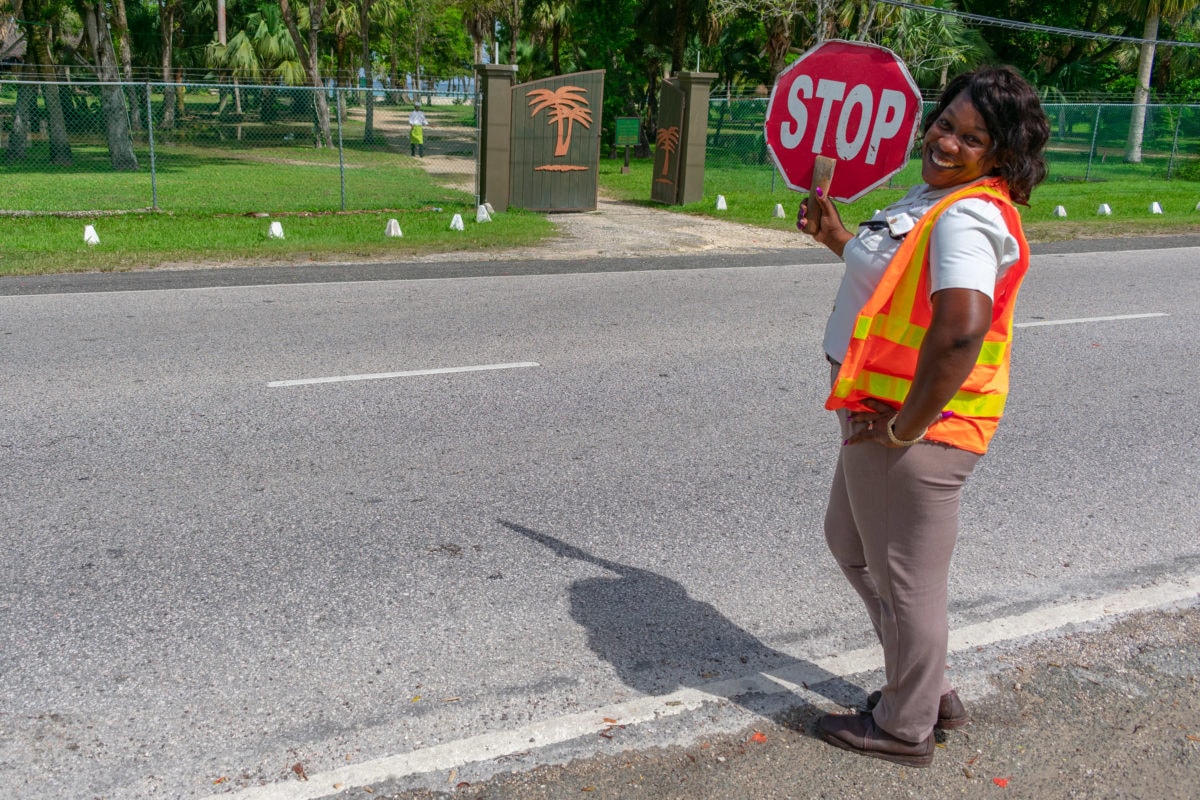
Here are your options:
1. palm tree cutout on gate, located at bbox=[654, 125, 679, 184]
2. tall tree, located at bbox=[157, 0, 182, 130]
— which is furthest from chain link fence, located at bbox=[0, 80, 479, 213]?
palm tree cutout on gate, located at bbox=[654, 125, 679, 184]

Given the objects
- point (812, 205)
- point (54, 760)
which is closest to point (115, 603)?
point (54, 760)

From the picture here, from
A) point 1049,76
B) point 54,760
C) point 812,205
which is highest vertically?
point 1049,76

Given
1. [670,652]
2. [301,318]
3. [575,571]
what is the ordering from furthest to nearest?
[301,318] < [575,571] < [670,652]

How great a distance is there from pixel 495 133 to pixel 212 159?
16.7 m

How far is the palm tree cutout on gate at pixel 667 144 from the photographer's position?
19.0 metres

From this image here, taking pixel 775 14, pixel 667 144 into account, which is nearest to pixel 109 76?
pixel 667 144

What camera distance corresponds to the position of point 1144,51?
3050 centimetres

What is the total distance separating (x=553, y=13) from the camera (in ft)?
120

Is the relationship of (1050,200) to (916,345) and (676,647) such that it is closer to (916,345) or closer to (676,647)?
(676,647)

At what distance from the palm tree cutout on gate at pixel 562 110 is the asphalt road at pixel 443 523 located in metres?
9.07

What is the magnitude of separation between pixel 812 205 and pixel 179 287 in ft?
27.8

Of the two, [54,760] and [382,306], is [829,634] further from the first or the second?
[382,306]

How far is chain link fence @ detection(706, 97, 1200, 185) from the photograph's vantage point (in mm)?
23453

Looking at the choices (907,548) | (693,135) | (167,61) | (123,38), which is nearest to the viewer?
A: (907,548)
